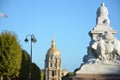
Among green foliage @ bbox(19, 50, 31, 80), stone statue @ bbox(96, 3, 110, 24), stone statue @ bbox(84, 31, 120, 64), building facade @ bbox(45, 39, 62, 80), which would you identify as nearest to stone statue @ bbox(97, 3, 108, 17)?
stone statue @ bbox(96, 3, 110, 24)

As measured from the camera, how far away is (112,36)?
4094 cm

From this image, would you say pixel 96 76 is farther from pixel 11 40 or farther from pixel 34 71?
pixel 34 71

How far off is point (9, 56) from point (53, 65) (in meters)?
117

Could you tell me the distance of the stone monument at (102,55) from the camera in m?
39.0

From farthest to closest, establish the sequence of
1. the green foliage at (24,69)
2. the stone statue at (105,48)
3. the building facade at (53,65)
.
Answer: the building facade at (53,65), the green foliage at (24,69), the stone statue at (105,48)

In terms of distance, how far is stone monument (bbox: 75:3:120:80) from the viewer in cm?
3903

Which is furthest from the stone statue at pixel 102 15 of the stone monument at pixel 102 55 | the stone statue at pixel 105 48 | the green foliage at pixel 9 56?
the green foliage at pixel 9 56

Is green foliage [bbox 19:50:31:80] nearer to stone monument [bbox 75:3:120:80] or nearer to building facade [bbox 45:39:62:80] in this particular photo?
stone monument [bbox 75:3:120:80]

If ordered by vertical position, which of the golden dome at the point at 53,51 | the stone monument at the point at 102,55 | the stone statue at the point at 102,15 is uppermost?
the golden dome at the point at 53,51

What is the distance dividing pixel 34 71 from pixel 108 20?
3625 cm

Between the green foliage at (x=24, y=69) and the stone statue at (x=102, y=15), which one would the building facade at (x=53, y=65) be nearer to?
the green foliage at (x=24, y=69)

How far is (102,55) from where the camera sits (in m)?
40.1

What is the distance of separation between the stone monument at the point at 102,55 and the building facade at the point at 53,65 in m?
120

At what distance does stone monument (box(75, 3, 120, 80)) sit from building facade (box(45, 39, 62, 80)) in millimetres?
120010
